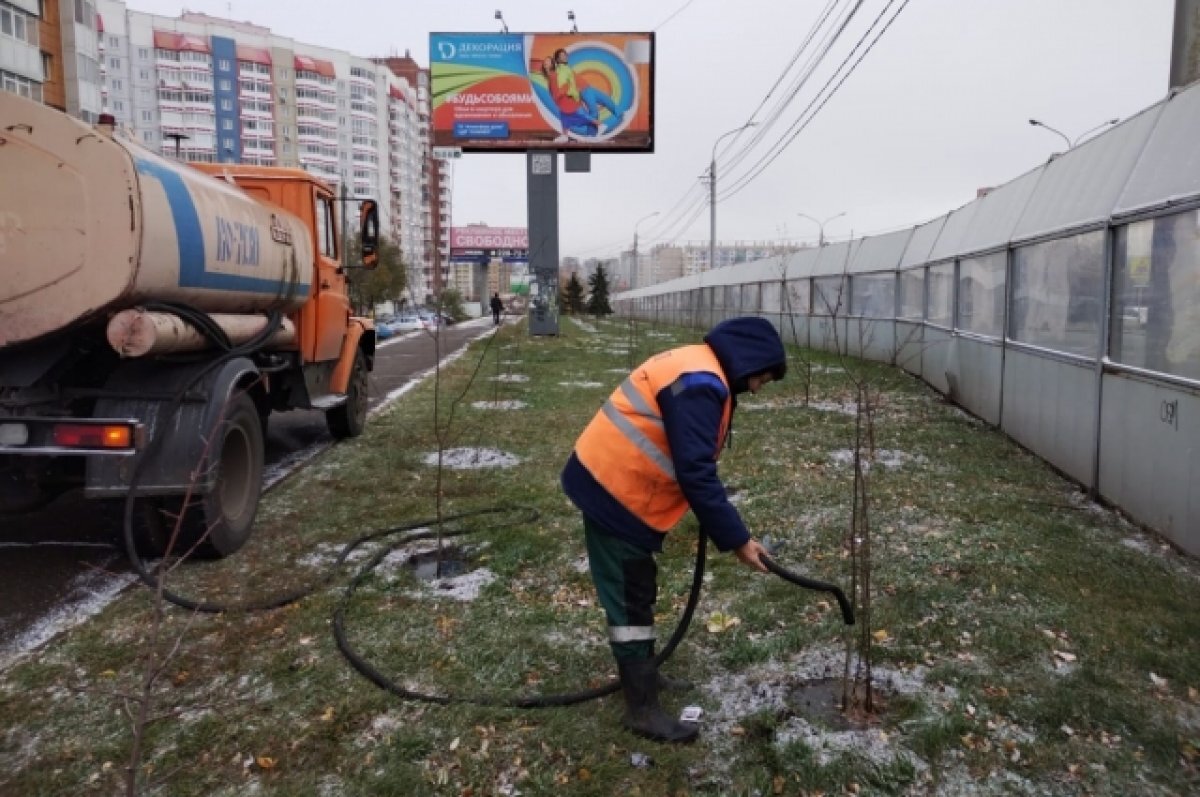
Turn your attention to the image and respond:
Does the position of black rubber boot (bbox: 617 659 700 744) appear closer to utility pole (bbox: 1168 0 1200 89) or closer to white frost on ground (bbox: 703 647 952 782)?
white frost on ground (bbox: 703 647 952 782)

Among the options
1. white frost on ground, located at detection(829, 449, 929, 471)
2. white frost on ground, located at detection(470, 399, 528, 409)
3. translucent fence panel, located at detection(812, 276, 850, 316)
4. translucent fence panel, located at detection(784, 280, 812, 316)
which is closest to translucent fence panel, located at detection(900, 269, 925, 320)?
translucent fence panel, located at detection(812, 276, 850, 316)

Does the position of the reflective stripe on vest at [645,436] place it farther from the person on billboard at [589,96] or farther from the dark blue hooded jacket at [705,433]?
the person on billboard at [589,96]

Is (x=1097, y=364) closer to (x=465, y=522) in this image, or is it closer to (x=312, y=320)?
(x=465, y=522)

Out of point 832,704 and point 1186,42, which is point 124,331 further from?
point 1186,42

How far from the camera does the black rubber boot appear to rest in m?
3.07

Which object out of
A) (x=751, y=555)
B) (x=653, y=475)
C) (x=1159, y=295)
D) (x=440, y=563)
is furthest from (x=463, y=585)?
(x=1159, y=295)

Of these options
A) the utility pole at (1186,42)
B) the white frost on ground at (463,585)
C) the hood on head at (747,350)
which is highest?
the utility pole at (1186,42)

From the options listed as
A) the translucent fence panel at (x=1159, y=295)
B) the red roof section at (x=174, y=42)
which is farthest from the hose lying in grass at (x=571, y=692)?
the red roof section at (x=174, y=42)

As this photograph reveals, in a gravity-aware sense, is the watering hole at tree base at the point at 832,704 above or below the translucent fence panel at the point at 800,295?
below

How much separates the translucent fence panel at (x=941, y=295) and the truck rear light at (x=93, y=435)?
11.1 meters

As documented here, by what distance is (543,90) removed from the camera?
2575 centimetres

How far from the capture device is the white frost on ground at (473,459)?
7.87m

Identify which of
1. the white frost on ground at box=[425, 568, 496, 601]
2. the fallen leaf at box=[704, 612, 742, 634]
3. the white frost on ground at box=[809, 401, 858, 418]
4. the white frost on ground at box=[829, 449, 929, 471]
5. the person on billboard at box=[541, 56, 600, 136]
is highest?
the person on billboard at box=[541, 56, 600, 136]

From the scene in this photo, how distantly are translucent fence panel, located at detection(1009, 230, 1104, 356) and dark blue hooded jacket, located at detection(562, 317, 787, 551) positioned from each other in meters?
4.80
